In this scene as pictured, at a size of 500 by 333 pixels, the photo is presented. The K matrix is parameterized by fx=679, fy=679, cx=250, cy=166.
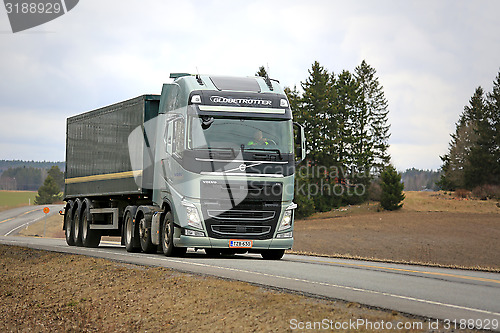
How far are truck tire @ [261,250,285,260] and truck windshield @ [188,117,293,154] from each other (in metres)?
3.74

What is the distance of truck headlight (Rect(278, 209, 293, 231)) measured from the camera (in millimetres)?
17781

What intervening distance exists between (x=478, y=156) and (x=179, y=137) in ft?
228

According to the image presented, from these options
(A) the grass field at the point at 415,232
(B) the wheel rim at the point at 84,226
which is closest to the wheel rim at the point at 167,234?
(B) the wheel rim at the point at 84,226

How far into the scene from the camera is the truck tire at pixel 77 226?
1109 inches

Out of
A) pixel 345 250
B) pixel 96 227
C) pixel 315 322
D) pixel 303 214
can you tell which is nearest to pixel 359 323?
pixel 315 322

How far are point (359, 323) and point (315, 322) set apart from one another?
67 centimetres

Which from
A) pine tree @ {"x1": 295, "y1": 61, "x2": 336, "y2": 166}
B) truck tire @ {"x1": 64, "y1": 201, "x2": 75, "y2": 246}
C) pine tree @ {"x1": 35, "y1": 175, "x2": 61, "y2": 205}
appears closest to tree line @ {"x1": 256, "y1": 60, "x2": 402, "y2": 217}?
pine tree @ {"x1": 295, "y1": 61, "x2": 336, "y2": 166}

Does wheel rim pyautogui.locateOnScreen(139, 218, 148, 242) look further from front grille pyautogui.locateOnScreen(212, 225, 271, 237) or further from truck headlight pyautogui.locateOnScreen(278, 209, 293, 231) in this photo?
truck headlight pyautogui.locateOnScreen(278, 209, 293, 231)

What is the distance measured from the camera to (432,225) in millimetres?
60562

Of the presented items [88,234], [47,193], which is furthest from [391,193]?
[47,193]

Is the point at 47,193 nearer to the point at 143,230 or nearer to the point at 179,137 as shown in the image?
the point at 143,230

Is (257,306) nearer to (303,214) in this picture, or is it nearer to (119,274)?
(119,274)

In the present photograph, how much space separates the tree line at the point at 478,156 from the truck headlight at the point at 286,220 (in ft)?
204

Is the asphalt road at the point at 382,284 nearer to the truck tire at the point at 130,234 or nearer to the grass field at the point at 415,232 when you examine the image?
the truck tire at the point at 130,234
